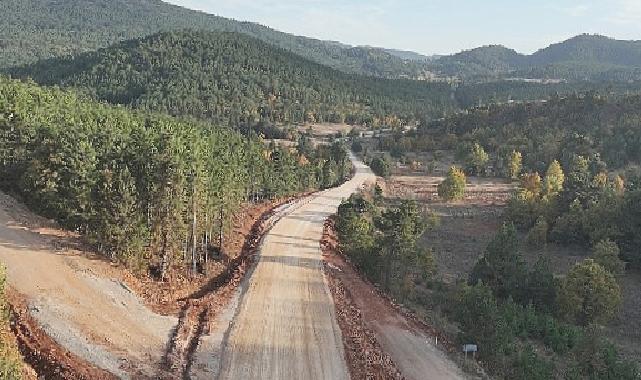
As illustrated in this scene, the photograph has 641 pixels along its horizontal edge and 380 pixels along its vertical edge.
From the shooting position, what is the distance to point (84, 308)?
28188 millimetres

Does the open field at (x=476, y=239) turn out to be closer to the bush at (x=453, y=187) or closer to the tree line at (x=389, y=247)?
the bush at (x=453, y=187)

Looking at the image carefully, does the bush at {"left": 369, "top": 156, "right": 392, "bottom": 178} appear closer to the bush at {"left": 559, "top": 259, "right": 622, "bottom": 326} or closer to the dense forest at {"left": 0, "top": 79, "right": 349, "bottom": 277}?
the bush at {"left": 559, "top": 259, "right": 622, "bottom": 326}

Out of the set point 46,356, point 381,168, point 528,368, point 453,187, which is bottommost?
point 528,368

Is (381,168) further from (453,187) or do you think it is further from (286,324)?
(286,324)

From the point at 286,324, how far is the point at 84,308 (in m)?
10.2

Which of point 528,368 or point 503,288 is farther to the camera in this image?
point 503,288

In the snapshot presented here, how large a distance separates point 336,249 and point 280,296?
16.1m

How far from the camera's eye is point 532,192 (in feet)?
308

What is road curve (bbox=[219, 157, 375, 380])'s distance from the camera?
26.2 m

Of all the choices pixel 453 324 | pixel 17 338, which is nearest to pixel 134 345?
pixel 17 338

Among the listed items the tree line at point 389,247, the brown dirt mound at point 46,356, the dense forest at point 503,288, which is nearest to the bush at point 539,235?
the dense forest at point 503,288

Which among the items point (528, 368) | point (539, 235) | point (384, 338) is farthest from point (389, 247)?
point (539, 235)

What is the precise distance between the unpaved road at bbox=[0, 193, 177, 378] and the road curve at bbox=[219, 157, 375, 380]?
151 inches

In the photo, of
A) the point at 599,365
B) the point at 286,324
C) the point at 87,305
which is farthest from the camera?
the point at 599,365
